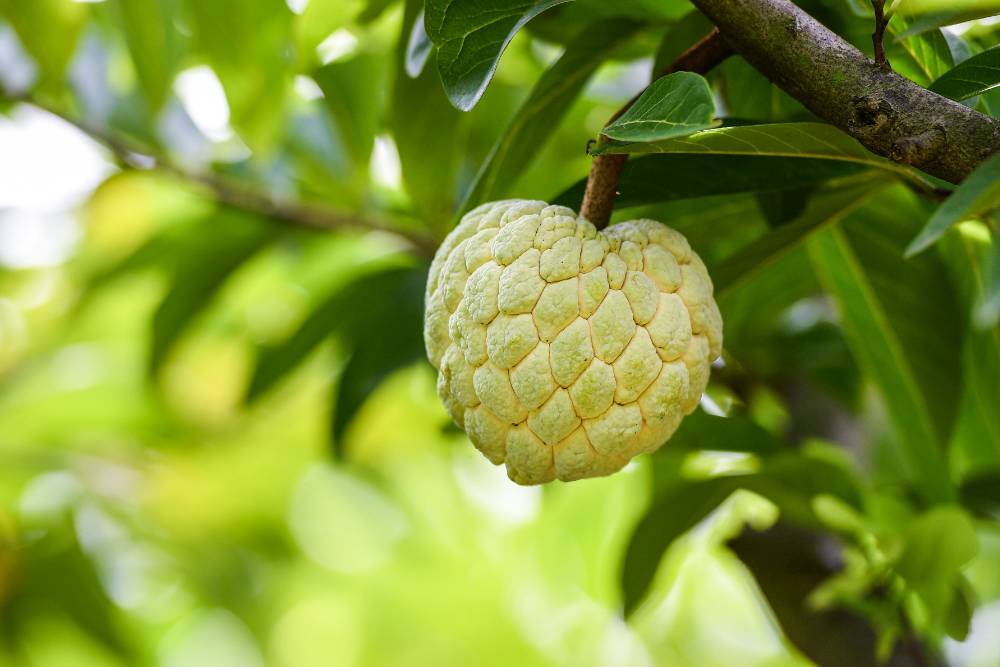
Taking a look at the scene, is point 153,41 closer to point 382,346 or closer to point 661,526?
point 382,346

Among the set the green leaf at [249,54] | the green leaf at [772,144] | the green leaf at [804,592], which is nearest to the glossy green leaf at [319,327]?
the green leaf at [249,54]

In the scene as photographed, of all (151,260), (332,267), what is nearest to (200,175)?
(151,260)

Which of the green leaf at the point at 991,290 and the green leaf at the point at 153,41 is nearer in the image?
the green leaf at the point at 991,290

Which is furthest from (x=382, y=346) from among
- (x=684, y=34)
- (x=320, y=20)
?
(x=684, y=34)

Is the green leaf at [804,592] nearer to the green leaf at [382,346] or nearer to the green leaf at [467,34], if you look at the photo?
the green leaf at [382,346]

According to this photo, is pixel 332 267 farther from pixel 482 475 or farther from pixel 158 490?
pixel 158 490

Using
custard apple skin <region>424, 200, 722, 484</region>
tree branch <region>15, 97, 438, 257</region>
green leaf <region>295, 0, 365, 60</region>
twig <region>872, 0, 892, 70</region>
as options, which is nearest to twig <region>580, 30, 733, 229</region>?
custard apple skin <region>424, 200, 722, 484</region>
